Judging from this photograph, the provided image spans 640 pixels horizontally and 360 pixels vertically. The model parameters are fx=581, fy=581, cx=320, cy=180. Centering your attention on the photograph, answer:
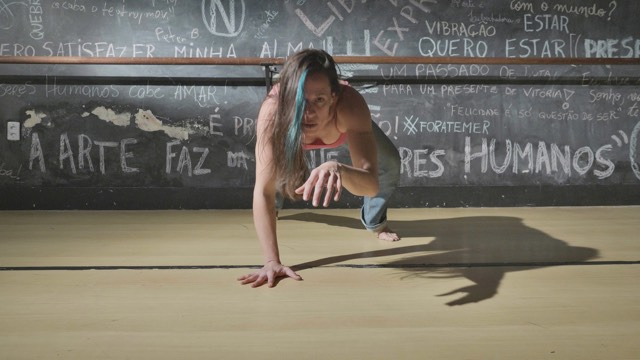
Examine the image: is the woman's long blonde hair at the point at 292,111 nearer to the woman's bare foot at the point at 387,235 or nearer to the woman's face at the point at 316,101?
the woman's face at the point at 316,101

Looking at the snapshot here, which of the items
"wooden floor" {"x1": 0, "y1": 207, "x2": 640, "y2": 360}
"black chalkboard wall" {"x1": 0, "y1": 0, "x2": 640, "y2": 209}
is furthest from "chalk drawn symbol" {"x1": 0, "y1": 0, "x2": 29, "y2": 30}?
"wooden floor" {"x1": 0, "y1": 207, "x2": 640, "y2": 360}

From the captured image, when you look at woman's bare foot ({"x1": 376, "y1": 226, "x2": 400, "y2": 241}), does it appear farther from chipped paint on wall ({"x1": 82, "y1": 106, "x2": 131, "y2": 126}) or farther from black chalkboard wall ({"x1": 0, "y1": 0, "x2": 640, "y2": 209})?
chipped paint on wall ({"x1": 82, "y1": 106, "x2": 131, "y2": 126})

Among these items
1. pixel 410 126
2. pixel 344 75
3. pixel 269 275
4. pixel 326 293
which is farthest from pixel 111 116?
pixel 326 293

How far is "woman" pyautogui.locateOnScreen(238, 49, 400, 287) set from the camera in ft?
5.28

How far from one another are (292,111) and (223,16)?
1929mm

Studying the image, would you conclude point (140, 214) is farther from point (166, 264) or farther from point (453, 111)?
point (453, 111)

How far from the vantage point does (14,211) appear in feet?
10.5

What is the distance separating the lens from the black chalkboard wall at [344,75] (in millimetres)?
3270

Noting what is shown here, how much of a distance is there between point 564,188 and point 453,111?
787 mm

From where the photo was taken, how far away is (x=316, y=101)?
164 centimetres

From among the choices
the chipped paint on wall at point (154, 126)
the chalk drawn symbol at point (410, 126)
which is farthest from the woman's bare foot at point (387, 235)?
the chipped paint on wall at point (154, 126)

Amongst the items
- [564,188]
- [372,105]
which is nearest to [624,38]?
[564,188]

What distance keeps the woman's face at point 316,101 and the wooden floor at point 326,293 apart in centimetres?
47

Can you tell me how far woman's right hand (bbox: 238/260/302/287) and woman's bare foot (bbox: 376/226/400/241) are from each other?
0.72 meters
